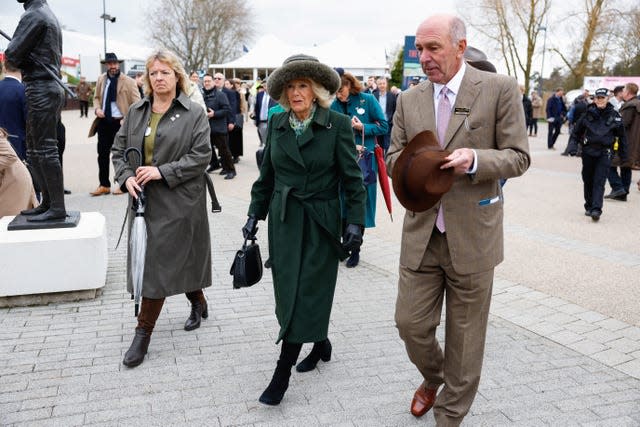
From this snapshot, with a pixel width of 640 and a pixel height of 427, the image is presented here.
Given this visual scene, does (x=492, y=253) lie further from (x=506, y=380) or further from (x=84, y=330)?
(x=84, y=330)

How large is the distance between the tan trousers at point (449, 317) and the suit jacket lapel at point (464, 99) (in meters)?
0.51

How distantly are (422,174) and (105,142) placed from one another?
8.73 metres

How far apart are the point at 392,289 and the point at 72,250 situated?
2866 mm

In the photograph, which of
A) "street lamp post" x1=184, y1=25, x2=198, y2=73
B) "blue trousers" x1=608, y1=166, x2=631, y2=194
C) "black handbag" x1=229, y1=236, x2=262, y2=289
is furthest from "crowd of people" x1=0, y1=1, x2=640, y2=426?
"street lamp post" x1=184, y1=25, x2=198, y2=73

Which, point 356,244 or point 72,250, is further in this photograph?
point 72,250

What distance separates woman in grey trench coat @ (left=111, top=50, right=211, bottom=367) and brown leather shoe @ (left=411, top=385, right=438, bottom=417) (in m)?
1.75

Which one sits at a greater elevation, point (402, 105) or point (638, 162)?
point (402, 105)

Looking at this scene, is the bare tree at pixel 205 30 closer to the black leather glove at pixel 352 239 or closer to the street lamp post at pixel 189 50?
the street lamp post at pixel 189 50

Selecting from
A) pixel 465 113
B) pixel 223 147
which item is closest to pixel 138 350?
pixel 465 113

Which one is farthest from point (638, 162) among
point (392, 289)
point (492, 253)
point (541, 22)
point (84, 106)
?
point (541, 22)

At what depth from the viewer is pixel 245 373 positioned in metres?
3.94

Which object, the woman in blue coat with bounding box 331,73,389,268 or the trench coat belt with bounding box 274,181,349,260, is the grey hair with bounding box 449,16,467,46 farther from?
the woman in blue coat with bounding box 331,73,389,268

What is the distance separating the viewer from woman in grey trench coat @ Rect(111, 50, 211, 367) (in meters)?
4.07

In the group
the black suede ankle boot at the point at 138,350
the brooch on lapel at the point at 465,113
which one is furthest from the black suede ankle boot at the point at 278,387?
the brooch on lapel at the point at 465,113
